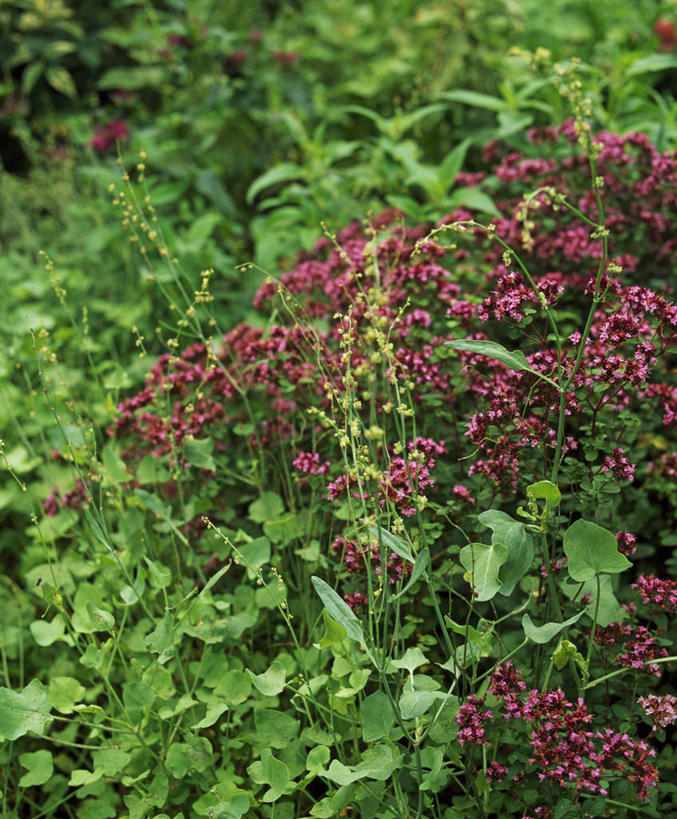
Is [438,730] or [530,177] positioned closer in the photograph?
[438,730]

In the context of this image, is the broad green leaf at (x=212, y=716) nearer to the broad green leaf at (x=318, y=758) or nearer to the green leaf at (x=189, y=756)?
the green leaf at (x=189, y=756)

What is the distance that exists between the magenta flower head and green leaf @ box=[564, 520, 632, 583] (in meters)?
2.64

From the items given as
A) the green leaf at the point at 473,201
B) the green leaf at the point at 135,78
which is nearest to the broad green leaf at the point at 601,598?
the green leaf at the point at 473,201

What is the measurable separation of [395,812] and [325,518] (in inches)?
26.0

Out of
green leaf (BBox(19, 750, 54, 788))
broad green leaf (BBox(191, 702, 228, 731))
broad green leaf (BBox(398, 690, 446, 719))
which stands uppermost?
broad green leaf (BBox(398, 690, 446, 719))

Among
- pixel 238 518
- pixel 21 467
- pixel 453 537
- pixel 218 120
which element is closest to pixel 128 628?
pixel 238 518

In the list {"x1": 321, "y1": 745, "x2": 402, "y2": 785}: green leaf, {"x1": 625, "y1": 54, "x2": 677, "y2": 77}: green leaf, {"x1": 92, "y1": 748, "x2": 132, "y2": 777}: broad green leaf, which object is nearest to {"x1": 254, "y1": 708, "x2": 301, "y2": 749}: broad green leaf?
{"x1": 321, "y1": 745, "x2": 402, "y2": 785}: green leaf

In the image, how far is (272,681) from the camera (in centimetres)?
127

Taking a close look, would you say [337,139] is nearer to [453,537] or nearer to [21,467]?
[21,467]

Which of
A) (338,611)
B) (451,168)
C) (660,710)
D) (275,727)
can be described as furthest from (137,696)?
(451,168)

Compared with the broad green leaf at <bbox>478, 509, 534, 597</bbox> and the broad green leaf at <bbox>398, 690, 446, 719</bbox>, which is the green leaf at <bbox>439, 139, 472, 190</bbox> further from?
the broad green leaf at <bbox>398, 690, 446, 719</bbox>

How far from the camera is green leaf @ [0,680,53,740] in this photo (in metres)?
1.26

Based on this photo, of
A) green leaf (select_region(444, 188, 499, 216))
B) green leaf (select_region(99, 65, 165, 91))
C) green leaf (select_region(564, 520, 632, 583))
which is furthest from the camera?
green leaf (select_region(99, 65, 165, 91))

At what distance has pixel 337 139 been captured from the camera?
359 centimetres
